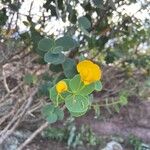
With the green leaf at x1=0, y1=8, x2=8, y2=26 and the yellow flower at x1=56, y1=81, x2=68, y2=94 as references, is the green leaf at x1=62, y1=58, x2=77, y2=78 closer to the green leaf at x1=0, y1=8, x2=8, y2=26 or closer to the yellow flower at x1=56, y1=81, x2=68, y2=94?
the yellow flower at x1=56, y1=81, x2=68, y2=94

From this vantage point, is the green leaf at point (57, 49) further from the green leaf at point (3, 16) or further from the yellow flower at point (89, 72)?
the green leaf at point (3, 16)

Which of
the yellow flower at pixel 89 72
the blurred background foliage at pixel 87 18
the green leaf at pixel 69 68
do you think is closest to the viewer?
the yellow flower at pixel 89 72

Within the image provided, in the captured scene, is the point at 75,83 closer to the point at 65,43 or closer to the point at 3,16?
the point at 65,43

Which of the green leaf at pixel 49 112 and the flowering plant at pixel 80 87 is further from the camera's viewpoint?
the green leaf at pixel 49 112

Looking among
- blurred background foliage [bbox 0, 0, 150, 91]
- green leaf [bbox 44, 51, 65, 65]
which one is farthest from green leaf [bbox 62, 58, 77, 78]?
blurred background foliage [bbox 0, 0, 150, 91]

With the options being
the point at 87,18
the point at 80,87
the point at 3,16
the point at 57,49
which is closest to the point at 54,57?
the point at 57,49

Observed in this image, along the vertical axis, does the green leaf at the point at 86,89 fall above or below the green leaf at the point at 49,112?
above

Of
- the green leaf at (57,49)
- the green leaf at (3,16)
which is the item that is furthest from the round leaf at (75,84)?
the green leaf at (3,16)

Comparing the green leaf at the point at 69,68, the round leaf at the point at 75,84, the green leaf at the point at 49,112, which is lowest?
the green leaf at the point at 49,112
